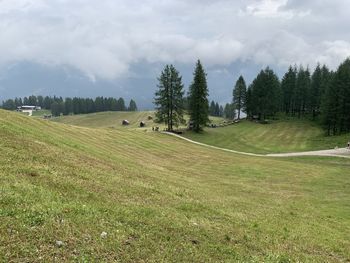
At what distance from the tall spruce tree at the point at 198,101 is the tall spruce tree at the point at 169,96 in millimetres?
2710

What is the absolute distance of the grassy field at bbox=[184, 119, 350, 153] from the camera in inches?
2948

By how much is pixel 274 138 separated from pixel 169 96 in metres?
26.1

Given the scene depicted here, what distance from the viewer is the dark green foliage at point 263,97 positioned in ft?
407

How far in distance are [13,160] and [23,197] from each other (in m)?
5.28

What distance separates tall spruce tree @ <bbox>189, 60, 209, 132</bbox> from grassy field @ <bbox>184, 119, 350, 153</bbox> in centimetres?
303

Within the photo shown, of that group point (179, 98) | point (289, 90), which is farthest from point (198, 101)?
point (289, 90)

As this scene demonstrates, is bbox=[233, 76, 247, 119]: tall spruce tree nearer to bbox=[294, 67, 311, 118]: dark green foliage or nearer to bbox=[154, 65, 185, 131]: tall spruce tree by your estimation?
bbox=[294, 67, 311, 118]: dark green foliage

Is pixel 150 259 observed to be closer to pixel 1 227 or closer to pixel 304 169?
pixel 1 227

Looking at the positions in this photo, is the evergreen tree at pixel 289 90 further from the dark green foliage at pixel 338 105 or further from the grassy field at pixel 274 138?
the dark green foliage at pixel 338 105

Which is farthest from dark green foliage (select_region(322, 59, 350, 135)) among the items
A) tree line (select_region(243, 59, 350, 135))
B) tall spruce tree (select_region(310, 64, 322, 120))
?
tall spruce tree (select_region(310, 64, 322, 120))

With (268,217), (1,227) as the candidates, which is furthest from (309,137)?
(1,227)

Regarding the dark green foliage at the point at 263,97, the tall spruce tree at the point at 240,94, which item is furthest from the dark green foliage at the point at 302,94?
the tall spruce tree at the point at 240,94

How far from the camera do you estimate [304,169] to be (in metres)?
42.7

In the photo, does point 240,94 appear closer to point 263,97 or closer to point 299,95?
point 263,97
